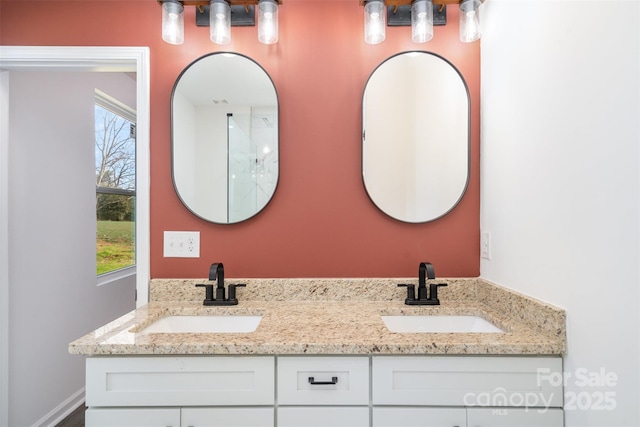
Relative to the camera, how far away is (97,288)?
258 centimetres

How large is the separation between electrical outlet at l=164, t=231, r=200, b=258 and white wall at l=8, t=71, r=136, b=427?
1.06 m

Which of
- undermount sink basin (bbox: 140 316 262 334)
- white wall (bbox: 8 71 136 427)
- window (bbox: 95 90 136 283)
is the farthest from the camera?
window (bbox: 95 90 136 283)

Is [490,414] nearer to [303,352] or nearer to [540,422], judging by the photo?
[540,422]

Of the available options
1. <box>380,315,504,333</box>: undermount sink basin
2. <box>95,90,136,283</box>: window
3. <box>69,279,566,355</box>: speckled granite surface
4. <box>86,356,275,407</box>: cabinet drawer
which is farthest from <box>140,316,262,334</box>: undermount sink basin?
<box>95,90,136,283</box>: window

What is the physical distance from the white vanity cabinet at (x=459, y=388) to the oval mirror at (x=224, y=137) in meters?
0.95

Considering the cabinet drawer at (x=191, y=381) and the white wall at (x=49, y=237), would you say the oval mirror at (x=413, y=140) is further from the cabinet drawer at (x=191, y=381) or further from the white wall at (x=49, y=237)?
the white wall at (x=49, y=237)

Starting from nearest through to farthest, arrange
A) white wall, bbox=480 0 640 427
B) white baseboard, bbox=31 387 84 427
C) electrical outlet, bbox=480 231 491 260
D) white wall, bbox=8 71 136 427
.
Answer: white wall, bbox=480 0 640 427
electrical outlet, bbox=480 231 491 260
white wall, bbox=8 71 136 427
white baseboard, bbox=31 387 84 427

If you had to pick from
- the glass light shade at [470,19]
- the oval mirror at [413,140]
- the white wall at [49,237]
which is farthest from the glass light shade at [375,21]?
the white wall at [49,237]

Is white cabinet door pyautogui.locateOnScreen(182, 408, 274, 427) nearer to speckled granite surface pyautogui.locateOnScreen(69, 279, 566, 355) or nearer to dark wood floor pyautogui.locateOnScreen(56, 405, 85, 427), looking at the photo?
speckled granite surface pyautogui.locateOnScreen(69, 279, 566, 355)

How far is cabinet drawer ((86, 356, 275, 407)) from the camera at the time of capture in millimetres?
1042

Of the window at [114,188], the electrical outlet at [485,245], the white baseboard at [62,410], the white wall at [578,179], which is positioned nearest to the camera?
the white wall at [578,179]

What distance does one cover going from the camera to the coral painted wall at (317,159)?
5.24 ft

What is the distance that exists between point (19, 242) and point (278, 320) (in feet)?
5.73

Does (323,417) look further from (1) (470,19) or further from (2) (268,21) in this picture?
(1) (470,19)
